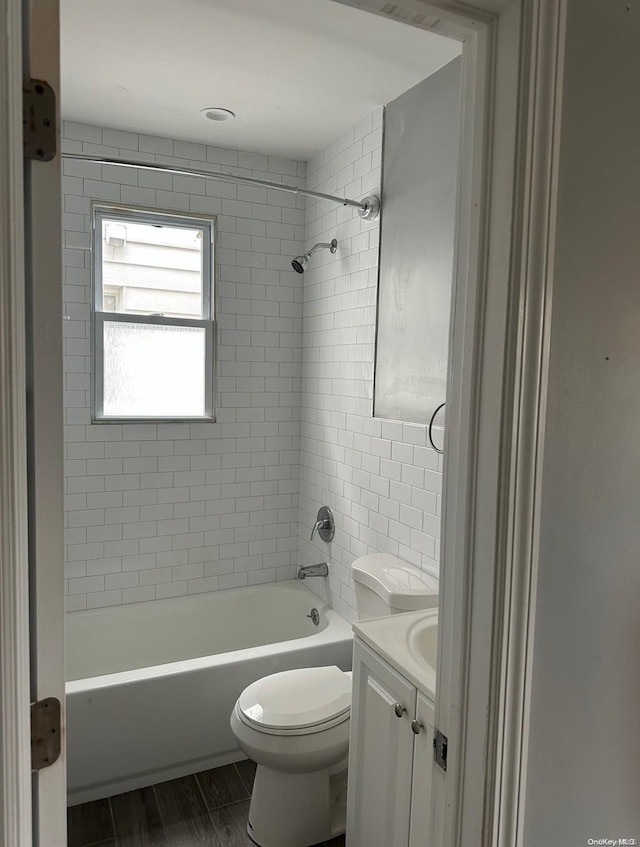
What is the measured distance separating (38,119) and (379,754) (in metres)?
1.58

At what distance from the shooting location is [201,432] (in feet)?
10.4

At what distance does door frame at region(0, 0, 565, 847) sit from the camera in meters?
0.87

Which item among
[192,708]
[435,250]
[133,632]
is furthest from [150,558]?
[435,250]

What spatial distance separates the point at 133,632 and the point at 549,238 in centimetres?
284

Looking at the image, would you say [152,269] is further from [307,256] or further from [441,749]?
[441,749]

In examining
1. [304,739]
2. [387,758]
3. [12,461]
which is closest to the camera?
[12,461]

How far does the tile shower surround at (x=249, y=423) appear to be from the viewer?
108 inches

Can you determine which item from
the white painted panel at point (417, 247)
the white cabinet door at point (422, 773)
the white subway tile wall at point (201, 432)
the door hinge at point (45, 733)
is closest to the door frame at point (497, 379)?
the white cabinet door at point (422, 773)

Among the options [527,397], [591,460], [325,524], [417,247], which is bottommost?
[325,524]

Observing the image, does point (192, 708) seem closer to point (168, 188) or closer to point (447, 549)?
point (447, 549)

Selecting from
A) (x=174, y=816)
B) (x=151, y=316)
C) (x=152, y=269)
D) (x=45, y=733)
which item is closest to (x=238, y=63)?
(x=152, y=269)

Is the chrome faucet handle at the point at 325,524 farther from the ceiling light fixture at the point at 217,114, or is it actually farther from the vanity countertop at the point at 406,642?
the ceiling light fixture at the point at 217,114

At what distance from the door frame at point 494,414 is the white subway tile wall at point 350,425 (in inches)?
48.4

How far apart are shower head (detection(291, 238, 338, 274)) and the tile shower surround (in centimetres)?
4
